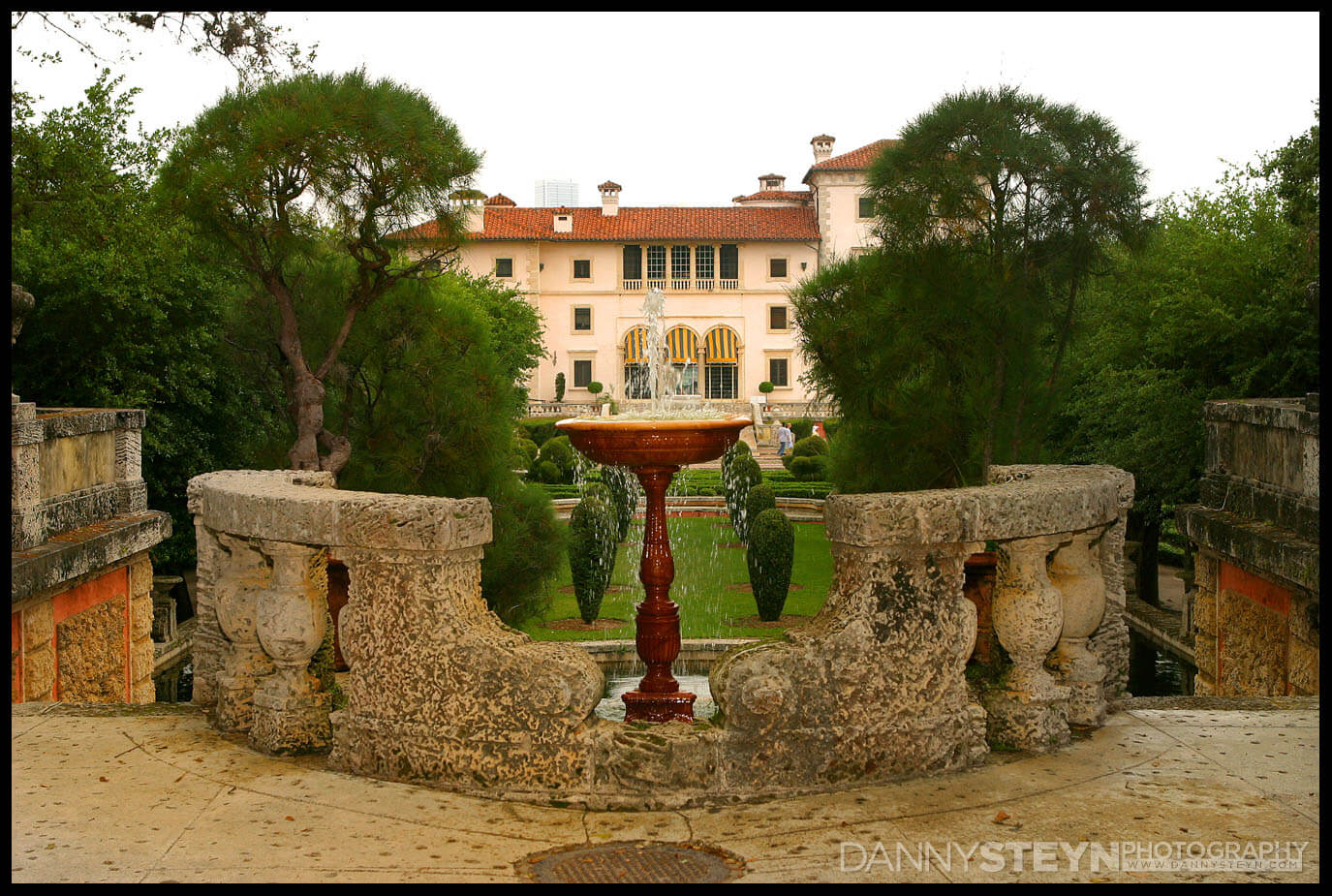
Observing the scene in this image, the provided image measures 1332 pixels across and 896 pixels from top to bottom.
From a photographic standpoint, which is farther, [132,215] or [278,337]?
[278,337]

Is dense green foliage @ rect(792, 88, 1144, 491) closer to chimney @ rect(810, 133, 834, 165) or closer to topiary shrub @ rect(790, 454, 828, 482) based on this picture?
topiary shrub @ rect(790, 454, 828, 482)

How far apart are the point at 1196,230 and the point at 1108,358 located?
2.09 m

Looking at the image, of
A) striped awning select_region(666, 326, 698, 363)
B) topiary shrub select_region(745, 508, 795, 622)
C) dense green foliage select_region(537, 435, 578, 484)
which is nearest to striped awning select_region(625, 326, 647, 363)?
striped awning select_region(666, 326, 698, 363)

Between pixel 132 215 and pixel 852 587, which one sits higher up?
pixel 132 215

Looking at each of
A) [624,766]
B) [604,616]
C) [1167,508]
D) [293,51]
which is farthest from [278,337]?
[624,766]

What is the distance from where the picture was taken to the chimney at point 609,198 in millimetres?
49812

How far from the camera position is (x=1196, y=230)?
1566 centimetres

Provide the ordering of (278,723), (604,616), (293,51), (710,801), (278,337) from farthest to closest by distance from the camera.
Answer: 1. (604,616)
2. (278,337)
3. (293,51)
4. (278,723)
5. (710,801)

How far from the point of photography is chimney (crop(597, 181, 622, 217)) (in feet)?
163

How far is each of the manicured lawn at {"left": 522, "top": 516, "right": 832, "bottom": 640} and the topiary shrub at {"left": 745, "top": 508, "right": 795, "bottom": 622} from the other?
0.37 meters

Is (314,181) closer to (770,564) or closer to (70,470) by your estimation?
(70,470)

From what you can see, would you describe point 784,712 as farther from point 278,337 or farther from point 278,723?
point 278,337

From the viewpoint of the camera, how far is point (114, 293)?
44.3 feet

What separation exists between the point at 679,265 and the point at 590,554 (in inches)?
1369
